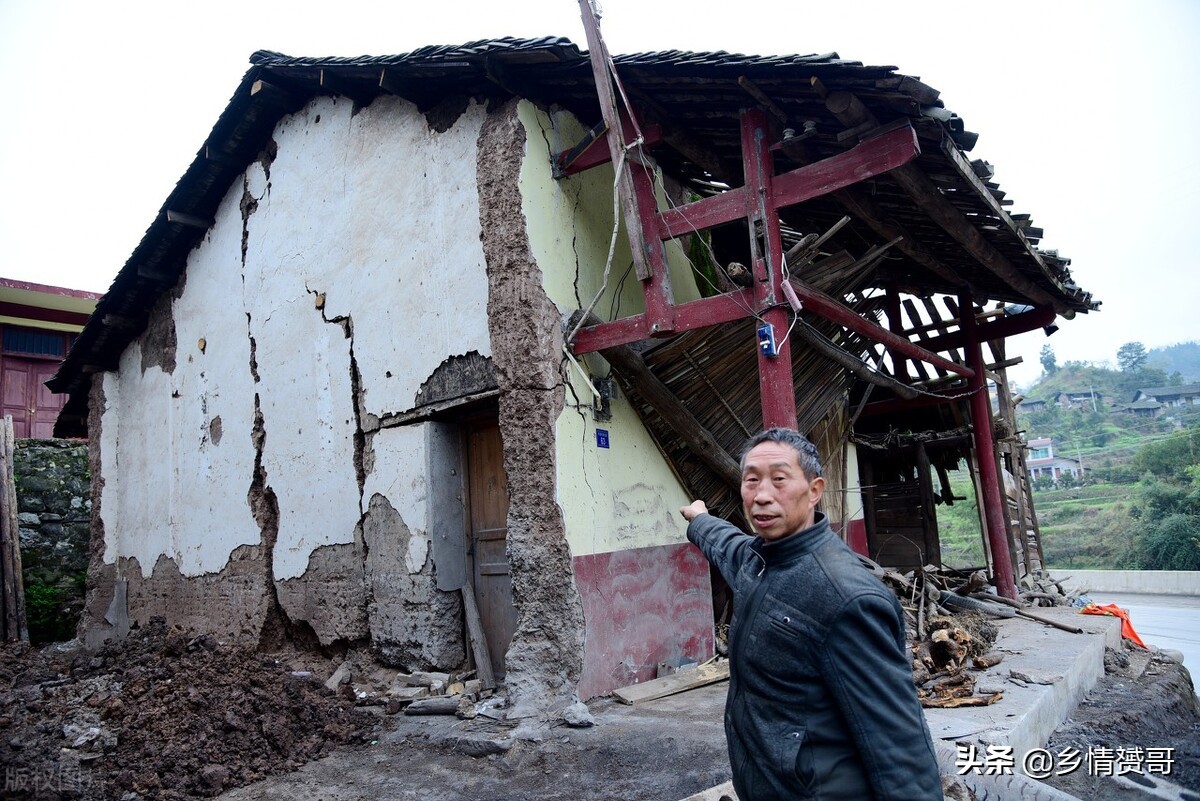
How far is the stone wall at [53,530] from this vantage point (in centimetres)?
992

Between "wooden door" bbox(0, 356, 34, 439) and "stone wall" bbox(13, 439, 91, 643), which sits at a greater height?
"wooden door" bbox(0, 356, 34, 439)

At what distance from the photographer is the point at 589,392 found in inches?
226

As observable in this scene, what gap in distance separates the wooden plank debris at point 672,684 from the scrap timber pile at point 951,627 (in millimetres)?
1412

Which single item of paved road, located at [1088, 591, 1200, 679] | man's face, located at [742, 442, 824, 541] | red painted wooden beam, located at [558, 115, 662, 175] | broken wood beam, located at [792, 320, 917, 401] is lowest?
paved road, located at [1088, 591, 1200, 679]

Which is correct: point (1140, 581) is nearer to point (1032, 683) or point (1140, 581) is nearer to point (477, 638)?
point (1032, 683)

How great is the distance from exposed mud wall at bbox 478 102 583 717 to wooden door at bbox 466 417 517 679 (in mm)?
718

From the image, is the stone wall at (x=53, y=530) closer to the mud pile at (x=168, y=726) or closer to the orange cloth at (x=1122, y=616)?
the mud pile at (x=168, y=726)

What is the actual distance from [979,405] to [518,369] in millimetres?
5925

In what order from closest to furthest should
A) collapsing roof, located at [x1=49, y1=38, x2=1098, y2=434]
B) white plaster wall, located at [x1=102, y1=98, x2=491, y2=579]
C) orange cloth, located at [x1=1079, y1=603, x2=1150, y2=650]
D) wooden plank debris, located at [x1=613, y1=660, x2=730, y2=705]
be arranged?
1. collapsing roof, located at [x1=49, y1=38, x2=1098, y2=434]
2. wooden plank debris, located at [x1=613, y1=660, x2=730, y2=705]
3. white plaster wall, located at [x1=102, y1=98, x2=491, y2=579]
4. orange cloth, located at [x1=1079, y1=603, x2=1150, y2=650]

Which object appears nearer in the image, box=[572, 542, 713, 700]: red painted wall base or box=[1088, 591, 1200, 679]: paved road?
box=[572, 542, 713, 700]: red painted wall base

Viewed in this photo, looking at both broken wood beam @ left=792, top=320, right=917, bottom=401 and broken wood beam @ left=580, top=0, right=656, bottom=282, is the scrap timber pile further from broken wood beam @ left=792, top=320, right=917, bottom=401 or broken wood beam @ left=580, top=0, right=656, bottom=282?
broken wood beam @ left=580, top=0, right=656, bottom=282

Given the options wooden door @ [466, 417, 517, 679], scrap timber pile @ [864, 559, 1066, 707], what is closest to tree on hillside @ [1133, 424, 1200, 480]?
scrap timber pile @ [864, 559, 1066, 707]

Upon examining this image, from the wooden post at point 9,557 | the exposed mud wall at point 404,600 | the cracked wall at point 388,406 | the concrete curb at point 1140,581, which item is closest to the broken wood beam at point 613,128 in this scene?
the cracked wall at point 388,406

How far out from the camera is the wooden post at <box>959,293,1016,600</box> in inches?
331
